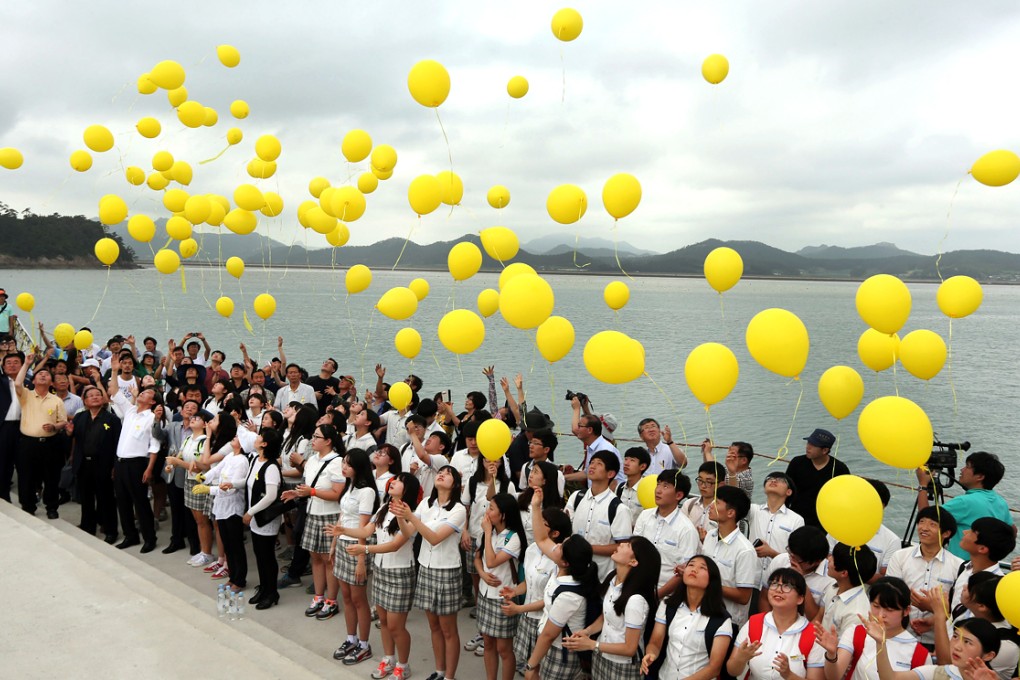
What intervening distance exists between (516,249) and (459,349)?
127 centimetres

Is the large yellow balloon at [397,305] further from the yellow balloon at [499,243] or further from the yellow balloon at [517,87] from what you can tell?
the yellow balloon at [517,87]

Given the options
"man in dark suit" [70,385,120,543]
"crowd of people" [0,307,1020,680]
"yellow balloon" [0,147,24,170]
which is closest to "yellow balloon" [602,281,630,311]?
"crowd of people" [0,307,1020,680]

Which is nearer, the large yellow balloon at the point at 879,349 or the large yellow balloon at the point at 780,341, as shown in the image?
the large yellow balloon at the point at 780,341

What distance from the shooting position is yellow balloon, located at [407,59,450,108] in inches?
201

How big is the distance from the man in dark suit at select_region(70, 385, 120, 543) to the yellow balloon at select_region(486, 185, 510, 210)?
3.72 m

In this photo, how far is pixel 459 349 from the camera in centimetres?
498

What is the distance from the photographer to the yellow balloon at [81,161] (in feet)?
22.8

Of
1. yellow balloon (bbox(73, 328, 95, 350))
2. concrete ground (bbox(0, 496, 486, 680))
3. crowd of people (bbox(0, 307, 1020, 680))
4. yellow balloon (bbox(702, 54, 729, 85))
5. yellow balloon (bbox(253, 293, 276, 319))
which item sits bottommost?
concrete ground (bbox(0, 496, 486, 680))

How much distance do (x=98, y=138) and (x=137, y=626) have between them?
483cm

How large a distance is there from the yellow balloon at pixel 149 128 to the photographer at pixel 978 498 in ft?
24.0

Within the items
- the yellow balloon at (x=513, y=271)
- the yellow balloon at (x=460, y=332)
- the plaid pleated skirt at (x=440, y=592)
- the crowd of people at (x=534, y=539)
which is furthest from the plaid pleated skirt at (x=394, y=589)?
the yellow balloon at (x=513, y=271)

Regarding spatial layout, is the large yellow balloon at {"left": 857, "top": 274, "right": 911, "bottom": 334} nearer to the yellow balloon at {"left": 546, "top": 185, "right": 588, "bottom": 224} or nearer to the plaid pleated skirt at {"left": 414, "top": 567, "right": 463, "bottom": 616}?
the yellow balloon at {"left": 546, "top": 185, "right": 588, "bottom": 224}

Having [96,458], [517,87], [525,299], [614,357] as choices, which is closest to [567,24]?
[517,87]

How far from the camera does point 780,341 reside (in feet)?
12.1
